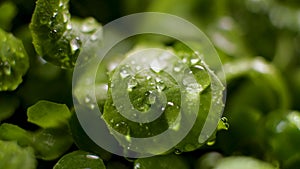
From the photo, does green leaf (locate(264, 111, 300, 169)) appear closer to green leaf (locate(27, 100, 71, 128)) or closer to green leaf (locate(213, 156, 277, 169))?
green leaf (locate(213, 156, 277, 169))

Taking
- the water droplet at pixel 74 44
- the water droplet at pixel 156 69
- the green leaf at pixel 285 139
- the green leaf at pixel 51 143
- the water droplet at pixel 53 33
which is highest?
the water droplet at pixel 53 33

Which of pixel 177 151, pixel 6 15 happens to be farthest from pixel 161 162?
pixel 6 15

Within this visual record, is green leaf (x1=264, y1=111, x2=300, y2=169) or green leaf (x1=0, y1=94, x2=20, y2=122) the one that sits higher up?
green leaf (x1=0, y1=94, x2=20, y2=122)

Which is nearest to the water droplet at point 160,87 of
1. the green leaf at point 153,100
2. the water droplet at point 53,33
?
the green leaf at point 153,100

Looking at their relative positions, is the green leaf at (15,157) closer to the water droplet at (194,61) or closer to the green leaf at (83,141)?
the green leaf at (83,141)

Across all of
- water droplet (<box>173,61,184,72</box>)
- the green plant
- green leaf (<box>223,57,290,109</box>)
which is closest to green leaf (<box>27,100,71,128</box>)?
the green plant

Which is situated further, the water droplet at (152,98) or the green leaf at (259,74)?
the green leaf at (259,74)
